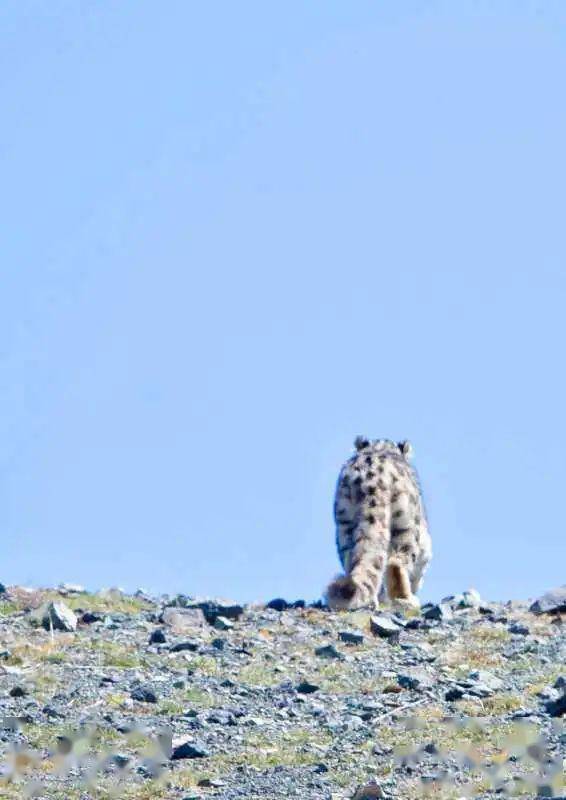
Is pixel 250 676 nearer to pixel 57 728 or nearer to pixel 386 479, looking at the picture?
pixel 57 728

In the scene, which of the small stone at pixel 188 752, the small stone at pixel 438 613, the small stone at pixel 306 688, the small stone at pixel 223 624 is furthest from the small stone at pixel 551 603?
the small stone at pixel 188 752

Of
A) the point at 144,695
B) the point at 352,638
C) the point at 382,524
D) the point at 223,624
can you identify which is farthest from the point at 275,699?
the point at 382,524

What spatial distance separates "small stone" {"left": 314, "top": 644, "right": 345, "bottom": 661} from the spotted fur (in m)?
4.15

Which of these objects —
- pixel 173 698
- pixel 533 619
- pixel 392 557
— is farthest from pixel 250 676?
pixel 392 557

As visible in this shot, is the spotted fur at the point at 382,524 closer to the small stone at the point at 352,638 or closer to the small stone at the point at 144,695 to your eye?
the small stone at the point at 352,638

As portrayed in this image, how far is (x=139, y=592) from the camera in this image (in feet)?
80.5

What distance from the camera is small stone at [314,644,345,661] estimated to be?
65.9 ft

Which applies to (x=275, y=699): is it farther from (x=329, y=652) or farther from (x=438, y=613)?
(x=438, y=613)

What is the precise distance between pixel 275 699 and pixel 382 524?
8003mm

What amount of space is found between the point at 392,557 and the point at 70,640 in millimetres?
6384

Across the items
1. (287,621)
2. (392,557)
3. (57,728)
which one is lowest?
(57,728)

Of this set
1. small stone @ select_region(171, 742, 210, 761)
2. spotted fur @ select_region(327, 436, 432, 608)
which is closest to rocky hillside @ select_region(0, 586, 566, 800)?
small stone @ select_region(171, 742, 210, 761)

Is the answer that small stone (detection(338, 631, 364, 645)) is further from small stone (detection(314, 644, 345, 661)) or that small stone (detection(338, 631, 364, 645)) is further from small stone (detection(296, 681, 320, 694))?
small stone (detection(296, 681, 320, 694))

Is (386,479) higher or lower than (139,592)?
higher
